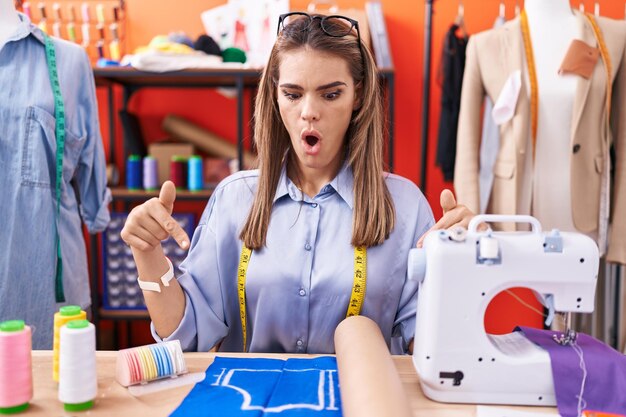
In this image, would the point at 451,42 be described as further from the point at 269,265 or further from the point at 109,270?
the point at 109,270

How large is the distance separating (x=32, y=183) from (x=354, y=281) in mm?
1068

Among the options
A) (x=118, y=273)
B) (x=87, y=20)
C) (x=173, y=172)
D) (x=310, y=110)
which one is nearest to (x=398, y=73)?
(x=173, y=172)

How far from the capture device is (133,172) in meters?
3.00

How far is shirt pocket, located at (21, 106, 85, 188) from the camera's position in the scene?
175 centimetres

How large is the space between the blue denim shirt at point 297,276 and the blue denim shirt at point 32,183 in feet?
1.93

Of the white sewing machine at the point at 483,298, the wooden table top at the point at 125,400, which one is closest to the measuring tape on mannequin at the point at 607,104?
the white sewing machine at the point at 483,298

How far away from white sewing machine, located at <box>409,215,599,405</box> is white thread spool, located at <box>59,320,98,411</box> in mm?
601

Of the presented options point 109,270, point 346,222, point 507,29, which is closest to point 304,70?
point 346,222

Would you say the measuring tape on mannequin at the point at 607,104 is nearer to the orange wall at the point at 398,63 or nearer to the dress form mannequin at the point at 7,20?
the orange wall at the point at 398,63

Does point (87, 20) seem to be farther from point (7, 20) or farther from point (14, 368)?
point (14, 368)

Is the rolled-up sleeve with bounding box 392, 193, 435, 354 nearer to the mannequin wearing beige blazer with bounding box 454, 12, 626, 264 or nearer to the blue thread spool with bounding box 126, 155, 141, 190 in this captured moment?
the mannequin wearing beige blazer with bounding box 454, 12, 626, 264

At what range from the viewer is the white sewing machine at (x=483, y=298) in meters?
1.05

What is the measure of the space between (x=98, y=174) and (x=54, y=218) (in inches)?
10.6

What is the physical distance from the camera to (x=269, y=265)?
146 cm
